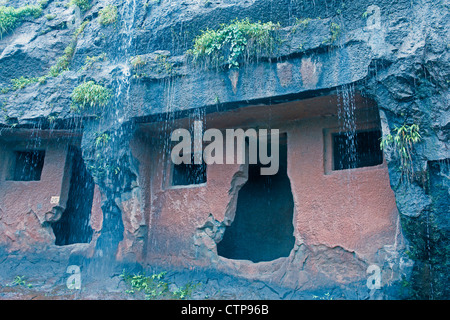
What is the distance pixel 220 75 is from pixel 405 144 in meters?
2.81

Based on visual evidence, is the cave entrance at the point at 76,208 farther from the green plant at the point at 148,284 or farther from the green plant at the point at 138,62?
the green plant at the point at 138,62

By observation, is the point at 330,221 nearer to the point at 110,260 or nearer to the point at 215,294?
the point at 215,294

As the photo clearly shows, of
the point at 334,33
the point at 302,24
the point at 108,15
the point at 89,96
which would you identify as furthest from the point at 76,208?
the point at 334,33

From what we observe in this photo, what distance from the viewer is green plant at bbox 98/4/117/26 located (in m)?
7.11

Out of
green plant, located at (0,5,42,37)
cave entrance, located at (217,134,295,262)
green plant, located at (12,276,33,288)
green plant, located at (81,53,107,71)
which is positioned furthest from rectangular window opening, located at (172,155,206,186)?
green plant, located at (0,5,42,37)

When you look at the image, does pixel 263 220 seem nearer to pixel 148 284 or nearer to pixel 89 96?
pixel 148 284

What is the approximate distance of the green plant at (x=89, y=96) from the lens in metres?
6.43

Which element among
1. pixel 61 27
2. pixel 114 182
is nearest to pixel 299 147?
pixel 114 182

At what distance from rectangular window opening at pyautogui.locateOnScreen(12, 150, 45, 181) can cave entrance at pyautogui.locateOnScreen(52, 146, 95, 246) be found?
0.99m

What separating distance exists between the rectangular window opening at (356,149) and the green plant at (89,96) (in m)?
4.03

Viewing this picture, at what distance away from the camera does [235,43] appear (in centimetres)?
549

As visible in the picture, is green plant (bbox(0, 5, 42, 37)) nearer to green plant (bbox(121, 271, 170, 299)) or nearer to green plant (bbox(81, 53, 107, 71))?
green plant (bbox(81, 53, 107, 71))

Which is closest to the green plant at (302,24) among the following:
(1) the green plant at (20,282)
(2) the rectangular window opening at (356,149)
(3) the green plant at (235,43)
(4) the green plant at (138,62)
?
(3) the green plant at (235,43)

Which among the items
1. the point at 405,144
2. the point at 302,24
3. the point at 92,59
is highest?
the point at 92,59
